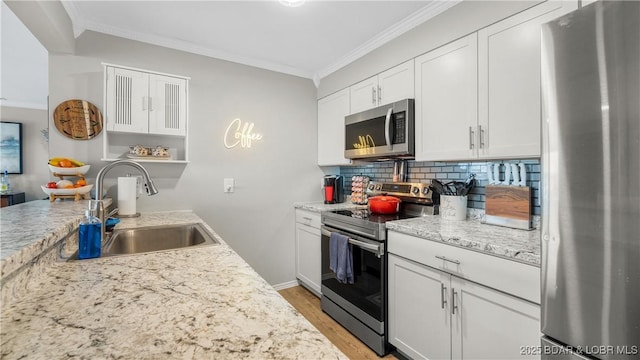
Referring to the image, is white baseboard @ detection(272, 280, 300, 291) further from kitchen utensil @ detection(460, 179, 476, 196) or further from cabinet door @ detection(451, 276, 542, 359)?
kitchen utensil @ detection(460, 179, 476, 196)

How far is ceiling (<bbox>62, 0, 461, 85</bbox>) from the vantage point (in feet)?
6.44

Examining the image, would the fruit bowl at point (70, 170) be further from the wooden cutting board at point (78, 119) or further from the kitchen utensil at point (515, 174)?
the kitchen utensil at point (515, 174)

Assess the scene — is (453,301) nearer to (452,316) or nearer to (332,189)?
(452,316)

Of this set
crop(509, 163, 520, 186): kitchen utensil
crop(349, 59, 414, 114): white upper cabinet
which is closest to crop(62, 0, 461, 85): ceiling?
crop(349, 59, 414, 114): white upper cabinet

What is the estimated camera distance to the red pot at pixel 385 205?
2314 millimetres

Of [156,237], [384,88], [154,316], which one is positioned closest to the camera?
[154,316]

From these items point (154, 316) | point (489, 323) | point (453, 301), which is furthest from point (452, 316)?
point (154, 316)

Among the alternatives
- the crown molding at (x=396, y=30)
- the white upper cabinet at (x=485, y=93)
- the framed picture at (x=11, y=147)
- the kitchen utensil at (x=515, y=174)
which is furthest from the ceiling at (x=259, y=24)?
the framed picture at (x=11, y=147)

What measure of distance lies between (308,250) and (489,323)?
1.78 m

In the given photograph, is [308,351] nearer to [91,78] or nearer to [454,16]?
[454,16]

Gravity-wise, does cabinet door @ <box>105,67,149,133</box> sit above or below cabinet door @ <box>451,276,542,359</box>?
above

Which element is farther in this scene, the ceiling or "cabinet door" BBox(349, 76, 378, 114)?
"cabinet door" BBox(349, 76, 378, 114)

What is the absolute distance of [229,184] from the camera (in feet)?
9.07

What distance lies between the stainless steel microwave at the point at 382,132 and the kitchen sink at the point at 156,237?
1433 mm
